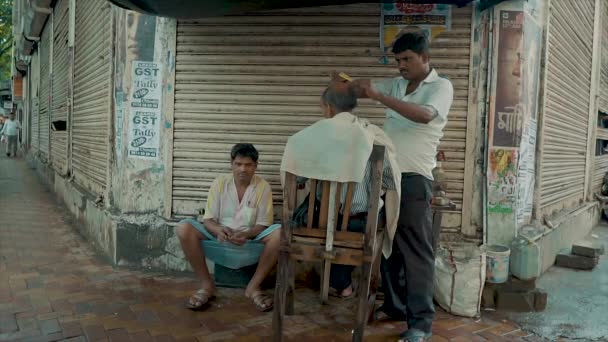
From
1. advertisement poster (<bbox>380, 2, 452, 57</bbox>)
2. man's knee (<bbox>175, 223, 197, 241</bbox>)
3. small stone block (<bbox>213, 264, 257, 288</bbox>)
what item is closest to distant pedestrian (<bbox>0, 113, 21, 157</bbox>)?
small stone block (<bbox>213, 264, 257, 288</bbox>)

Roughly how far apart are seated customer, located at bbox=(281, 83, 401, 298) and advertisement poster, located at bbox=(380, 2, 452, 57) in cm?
147

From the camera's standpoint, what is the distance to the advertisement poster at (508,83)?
12.9ft

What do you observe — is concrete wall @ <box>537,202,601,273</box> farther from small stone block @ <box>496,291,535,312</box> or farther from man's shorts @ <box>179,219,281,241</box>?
man's shorts @ <box>179,219,281,241</box>

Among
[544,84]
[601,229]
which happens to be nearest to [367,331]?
[544,84]

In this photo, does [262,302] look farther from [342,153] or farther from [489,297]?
[489,297]

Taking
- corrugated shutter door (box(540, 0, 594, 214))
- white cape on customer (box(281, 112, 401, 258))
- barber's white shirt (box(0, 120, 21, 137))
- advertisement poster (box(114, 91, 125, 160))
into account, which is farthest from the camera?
barber's white shirt (box(0, 120, 21, 137))

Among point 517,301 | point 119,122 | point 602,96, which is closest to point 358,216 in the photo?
point 517,301

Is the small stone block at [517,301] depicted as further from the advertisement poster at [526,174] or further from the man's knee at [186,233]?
the man's knee at [186,233]

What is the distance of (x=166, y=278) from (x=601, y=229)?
633cm

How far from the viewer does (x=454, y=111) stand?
407 centimetres

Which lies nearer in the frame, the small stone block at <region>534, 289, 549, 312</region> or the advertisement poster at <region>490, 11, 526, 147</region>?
the small stone block at <region>534, 289, 549, 312</region>

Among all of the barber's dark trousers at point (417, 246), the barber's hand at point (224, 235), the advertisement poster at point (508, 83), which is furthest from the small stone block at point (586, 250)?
the barber's hand at point (224, 235)

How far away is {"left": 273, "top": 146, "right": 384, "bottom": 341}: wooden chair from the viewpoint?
265cm

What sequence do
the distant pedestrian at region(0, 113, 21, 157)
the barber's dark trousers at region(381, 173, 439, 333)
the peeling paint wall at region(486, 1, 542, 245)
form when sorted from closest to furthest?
the barber's dark trousers at region(381, 173, 439, 333) < the peeling paint wall at region(486, 1, 542, 245) < the distant pedestrian at region(0, 113, 21, 157)
